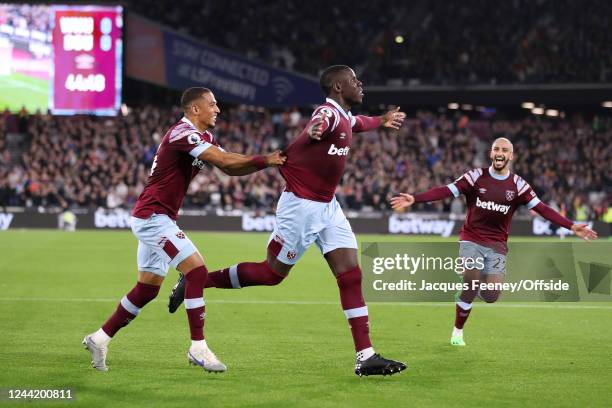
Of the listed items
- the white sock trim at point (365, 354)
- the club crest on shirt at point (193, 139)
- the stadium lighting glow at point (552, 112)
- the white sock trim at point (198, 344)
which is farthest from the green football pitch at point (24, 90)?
the white sock trim at point (365, 354)

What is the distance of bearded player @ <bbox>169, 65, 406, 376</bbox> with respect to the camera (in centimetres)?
899

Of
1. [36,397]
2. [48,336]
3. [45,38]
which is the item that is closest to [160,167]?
[36,397]

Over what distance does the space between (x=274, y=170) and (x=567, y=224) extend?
28.3 metres

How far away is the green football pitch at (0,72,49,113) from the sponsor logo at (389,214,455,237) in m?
13.8

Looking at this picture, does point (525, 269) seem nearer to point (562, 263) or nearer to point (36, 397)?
point (562, 263)

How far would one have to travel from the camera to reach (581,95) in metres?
42.3

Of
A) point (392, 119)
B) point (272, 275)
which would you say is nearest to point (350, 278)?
point (272, 275)

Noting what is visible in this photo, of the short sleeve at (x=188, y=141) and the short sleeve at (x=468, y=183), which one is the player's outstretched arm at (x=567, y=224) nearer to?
the short sleeve at (x=468, y=183)

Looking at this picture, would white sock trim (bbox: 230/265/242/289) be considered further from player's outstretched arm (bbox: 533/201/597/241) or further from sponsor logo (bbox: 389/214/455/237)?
sponsor logo (bbox: 389/214/455/237)

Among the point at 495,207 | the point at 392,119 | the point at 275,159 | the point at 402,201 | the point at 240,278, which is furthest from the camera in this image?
the point at 495,207

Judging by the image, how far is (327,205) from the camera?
923cm

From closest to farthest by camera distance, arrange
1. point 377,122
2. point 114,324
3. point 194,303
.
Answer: point 194,303, point 114,324, point 377,122

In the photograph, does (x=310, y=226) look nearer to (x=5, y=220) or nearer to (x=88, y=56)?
(x=88, y=56)

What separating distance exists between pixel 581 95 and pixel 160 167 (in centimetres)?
3596
